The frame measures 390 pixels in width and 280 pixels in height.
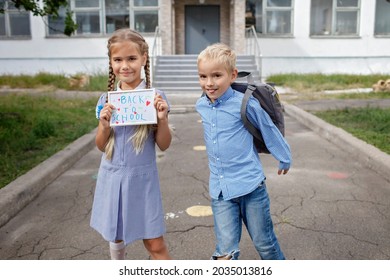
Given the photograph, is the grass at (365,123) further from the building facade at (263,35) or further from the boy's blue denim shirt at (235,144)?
the building facade at (263,35)

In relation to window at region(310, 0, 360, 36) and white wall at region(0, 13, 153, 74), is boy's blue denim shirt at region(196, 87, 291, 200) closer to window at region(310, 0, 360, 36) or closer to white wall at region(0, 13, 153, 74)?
white wall at region(0, 13, 153, 74)

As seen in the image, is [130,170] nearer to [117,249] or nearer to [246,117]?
[117,249]

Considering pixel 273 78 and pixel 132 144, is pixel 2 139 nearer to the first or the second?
pixel 132 144

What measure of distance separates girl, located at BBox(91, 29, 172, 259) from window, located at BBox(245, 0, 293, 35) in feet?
58.5

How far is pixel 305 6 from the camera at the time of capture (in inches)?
758

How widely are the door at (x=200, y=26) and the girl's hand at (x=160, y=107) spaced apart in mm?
18503

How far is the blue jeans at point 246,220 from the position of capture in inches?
101

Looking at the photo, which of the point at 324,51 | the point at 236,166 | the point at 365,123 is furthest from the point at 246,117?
the point at 324,51

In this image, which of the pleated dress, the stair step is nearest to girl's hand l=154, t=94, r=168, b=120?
the pleated dress

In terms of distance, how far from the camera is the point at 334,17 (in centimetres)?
1967

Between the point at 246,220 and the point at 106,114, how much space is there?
1024mm

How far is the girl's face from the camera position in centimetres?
241


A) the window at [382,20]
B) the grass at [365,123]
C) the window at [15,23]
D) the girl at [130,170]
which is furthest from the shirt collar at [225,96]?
the window at [382,20]

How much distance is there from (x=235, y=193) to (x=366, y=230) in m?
1.72
